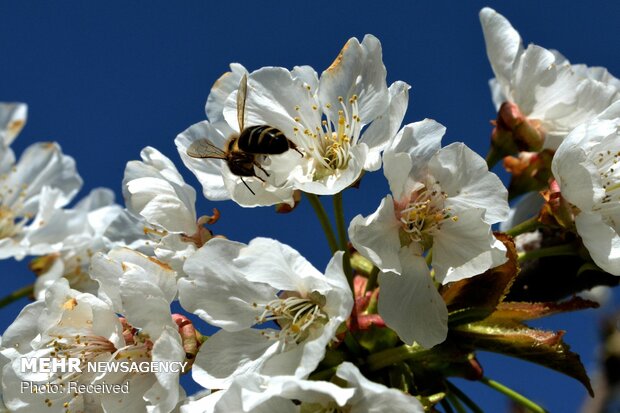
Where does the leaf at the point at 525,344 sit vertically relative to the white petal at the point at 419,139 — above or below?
below

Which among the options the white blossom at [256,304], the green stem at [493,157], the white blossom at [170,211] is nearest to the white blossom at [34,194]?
the white blossom at [170,211]

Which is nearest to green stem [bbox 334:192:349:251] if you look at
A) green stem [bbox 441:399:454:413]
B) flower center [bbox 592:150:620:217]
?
green stem [bbox 441:399:454:413]

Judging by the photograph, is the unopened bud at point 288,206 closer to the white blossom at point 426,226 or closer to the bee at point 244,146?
the bee at point 244,146

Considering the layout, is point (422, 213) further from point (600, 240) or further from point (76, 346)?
point (76, 346)

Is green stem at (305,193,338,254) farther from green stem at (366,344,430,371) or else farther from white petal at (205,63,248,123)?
white petal at (205,63,248,123)

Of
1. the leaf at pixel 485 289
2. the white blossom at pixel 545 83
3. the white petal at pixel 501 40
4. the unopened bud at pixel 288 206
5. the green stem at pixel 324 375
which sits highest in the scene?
the white petal at pixel 501 40

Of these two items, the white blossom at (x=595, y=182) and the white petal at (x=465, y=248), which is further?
the white blossom at (x=595, y=182)

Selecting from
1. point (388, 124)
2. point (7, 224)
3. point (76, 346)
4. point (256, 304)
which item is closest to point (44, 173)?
point (7, 224)
